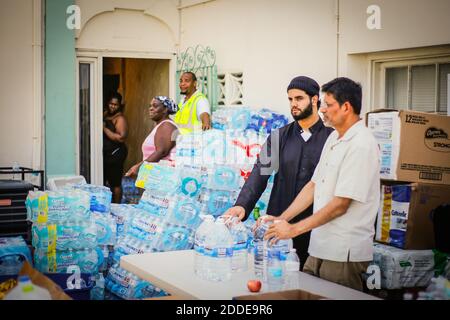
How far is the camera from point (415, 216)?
4.99m

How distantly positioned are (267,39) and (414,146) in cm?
335

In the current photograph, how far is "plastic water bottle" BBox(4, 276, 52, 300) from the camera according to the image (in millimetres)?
2691

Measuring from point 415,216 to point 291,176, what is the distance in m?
0.95

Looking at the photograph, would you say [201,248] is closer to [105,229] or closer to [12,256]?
[12,256]

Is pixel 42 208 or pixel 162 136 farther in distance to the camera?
pixel 162 136

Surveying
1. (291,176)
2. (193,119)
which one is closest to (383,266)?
(291,176)

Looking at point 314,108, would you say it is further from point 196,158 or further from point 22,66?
point 22,66

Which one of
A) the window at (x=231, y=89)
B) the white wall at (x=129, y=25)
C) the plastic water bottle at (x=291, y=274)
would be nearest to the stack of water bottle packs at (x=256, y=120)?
the window at (x=231, y=89)

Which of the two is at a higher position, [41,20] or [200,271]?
[41,20]

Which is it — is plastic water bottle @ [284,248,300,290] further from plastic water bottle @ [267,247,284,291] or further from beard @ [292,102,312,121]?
beard @ [292,102,312,121]

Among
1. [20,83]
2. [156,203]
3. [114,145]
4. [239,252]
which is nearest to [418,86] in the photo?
[156,203]

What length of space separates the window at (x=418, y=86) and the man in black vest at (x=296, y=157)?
1729 mm

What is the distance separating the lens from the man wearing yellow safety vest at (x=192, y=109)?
798 centimetres

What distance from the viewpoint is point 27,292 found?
2.70 metres
